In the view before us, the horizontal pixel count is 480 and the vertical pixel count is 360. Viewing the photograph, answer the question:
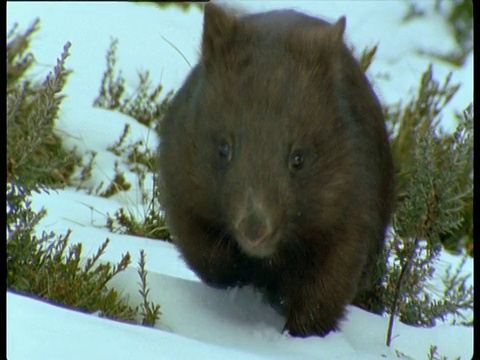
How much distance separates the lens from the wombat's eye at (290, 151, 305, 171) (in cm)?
342

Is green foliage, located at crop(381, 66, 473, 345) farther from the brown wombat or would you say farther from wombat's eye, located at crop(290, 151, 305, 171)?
wombat's eye, located at crop(290, 151, 305, 171)

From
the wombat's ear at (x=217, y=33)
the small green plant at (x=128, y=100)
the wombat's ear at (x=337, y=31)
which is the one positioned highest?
the small green plant at (x=128, y=100)

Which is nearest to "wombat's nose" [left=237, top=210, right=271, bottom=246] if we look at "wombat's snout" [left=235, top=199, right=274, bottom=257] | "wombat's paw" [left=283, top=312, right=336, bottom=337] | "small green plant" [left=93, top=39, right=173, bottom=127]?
"wombat's snout" [left=235, top=199, right=274, bottom=257]

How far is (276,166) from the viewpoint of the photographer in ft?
11.0

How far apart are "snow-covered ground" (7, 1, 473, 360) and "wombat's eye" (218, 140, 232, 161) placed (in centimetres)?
63

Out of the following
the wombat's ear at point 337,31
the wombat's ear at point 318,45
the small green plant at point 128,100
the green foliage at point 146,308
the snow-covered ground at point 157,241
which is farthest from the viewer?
the small green plant at point 128,100

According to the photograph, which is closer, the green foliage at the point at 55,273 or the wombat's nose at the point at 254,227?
the wombat's nose at the point at 254,227

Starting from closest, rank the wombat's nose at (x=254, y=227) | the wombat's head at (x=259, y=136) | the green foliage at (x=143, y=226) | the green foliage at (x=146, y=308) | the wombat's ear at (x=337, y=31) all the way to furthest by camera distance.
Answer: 1. the wombat's nose at (x=254, y=227)
2. the wombat's head at (x=259, y=136)
3. the green foliage at (x=146, y=308)
4. the wombat's ear at (x=337, y=31)
5. the green foliage at (x=143, y=226)

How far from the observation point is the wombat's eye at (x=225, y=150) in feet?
11.3

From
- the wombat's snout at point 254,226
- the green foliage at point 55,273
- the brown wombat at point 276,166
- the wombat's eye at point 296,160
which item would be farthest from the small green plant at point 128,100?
the wombat's snout at point 254,226

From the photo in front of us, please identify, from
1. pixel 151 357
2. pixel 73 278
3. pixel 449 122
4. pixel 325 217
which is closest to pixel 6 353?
pixel 151 357

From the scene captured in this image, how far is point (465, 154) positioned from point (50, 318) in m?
2.14

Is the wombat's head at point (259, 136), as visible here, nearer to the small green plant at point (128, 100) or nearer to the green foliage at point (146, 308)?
the green foliage at point (146, 308)

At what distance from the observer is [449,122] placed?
8.55 meters
